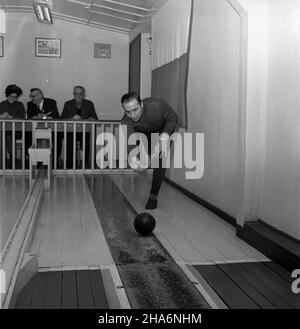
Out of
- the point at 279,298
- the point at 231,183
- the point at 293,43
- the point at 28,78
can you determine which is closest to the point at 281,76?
the point at 293,43

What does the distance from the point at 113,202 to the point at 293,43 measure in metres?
2.89

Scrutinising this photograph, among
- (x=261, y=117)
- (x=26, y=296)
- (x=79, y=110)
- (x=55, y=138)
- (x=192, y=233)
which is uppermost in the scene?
(x=79, y=110)

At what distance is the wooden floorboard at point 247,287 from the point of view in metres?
2.60

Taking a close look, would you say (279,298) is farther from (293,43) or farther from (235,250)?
(293,43)

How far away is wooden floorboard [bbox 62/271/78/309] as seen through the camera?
8.28ft

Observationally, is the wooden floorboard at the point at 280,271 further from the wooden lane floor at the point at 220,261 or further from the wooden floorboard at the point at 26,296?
the wooden floorboard at the point at 26,296

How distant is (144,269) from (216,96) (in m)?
2.48

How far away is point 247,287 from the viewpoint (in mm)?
2836

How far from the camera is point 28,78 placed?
9.83 m

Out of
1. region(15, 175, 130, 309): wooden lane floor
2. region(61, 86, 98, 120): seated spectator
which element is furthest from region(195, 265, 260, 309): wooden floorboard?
region(61, 86, 98, 120): seated spectator

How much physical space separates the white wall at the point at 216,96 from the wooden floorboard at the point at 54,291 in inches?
73.8

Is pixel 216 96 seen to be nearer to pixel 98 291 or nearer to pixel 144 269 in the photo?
pixel 144 269

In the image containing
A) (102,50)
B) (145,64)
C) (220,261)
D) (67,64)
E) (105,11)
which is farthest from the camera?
(102,50)

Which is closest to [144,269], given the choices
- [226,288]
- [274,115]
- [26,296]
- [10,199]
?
[226,288]
